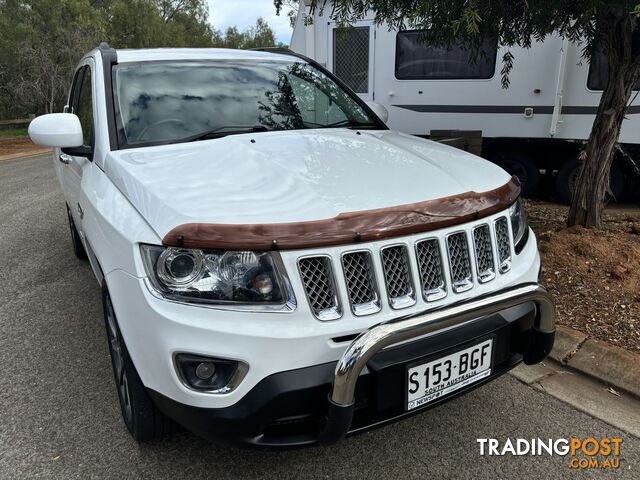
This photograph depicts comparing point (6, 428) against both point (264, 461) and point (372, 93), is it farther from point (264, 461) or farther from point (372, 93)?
point (372, 93)

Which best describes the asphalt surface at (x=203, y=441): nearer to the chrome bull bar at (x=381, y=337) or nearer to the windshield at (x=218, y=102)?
the chrome bull bar at (x=381, y=337)

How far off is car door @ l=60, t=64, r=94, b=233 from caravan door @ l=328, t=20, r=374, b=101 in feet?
14.2

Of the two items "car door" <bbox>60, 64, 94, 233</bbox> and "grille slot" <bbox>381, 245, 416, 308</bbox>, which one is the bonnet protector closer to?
"grille slot" <bbox>381, 245, 416, 308</bbox>

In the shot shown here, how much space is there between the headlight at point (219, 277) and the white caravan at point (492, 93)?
206 inches

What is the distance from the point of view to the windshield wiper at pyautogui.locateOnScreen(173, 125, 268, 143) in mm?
2678

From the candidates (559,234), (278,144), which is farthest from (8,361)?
(559,234)

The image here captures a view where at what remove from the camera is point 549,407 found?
2580mm

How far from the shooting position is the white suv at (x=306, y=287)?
167 cm

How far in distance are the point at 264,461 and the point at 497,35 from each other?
360 centimetres

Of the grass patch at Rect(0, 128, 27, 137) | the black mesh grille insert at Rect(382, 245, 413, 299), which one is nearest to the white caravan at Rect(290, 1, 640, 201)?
the black mesh grille insert at Rect(382, 245, 413, 299)

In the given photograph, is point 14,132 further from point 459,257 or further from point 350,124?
point 459,257

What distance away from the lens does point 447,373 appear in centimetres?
189

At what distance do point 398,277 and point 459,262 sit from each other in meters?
0.30

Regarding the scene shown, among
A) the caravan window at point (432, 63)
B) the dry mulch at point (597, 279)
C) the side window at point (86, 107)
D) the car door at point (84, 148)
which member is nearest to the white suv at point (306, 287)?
the car door at point (84, 148)
